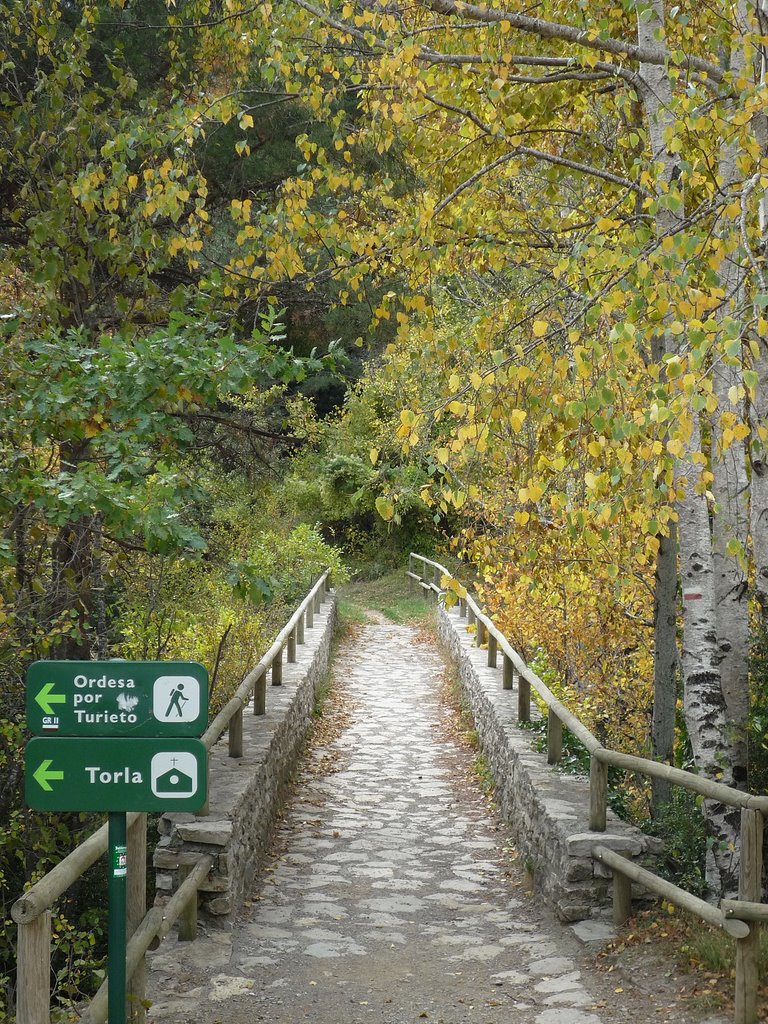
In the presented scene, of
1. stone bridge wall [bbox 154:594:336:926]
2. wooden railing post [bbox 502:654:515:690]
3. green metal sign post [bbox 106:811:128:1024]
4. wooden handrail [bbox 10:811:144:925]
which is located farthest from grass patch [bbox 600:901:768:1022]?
wooden railing post [bbox 502:654:515:690]

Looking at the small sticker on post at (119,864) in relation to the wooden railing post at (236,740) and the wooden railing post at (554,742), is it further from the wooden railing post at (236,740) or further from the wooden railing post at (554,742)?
the wooden railing post at (554,742)

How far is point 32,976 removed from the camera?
312cm

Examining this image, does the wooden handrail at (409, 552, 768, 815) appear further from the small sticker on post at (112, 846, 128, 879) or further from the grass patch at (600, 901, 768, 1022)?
the small sticker on post at (112, 846, 128, 879)

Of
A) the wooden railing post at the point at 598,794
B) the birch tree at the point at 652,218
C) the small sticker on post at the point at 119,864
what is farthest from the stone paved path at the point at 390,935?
the small sticker on post at the point at 119,864

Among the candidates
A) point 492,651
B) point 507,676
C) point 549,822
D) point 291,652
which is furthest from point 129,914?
point 291,652

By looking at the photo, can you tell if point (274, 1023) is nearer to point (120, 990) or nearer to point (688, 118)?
point (120, 990)

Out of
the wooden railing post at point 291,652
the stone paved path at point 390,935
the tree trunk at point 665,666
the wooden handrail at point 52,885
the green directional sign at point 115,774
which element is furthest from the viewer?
the wooden railing post at point 291,652

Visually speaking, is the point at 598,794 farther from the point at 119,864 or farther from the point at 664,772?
the point at 119,864

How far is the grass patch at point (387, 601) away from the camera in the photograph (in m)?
23.0

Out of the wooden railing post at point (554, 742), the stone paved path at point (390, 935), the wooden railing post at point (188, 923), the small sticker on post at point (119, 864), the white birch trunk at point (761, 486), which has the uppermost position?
the white birch trunk at point (761, 486)

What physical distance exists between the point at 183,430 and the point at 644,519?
7.92ft

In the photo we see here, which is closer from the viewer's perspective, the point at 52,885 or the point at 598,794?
the point at 52,885

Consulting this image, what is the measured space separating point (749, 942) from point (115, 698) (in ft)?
9.19

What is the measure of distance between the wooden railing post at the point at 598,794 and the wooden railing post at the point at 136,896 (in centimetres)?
276
